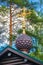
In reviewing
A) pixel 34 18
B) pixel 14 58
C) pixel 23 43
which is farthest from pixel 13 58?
pixel 34 18

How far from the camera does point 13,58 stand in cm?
580

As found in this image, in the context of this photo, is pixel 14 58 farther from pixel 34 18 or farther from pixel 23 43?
pixel 34 18

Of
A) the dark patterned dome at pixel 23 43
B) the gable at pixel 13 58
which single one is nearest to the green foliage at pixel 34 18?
the dark patterned dome at pixel 23 43

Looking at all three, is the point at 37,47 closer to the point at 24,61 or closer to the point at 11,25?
the point at 11,25

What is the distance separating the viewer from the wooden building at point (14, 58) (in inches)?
224

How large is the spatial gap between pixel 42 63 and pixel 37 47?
6.79 m

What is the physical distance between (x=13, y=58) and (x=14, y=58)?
3 cm

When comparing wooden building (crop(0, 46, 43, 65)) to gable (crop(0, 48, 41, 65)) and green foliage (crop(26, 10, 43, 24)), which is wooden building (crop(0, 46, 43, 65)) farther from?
green foliage (crop(26, 10, 43, 24))

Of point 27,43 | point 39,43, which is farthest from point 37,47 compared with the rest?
point 27,43

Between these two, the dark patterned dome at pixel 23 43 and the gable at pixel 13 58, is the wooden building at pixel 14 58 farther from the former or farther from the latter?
the dark patterned dome at pixel 23 43

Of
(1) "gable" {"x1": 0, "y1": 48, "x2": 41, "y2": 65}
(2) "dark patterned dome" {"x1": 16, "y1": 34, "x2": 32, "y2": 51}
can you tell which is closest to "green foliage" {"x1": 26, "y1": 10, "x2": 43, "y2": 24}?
(2) "dark patterned dome" {"x1": 16, "y1": 34, "x2": 32, "y2": 51}

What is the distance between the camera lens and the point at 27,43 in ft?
21.2

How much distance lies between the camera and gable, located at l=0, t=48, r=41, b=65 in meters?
5.72

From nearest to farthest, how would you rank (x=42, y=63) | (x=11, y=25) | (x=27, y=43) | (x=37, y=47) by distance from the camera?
(x=42, y=63), (x=27, y=43), (x=11, y=25), (x=37, y=47)
